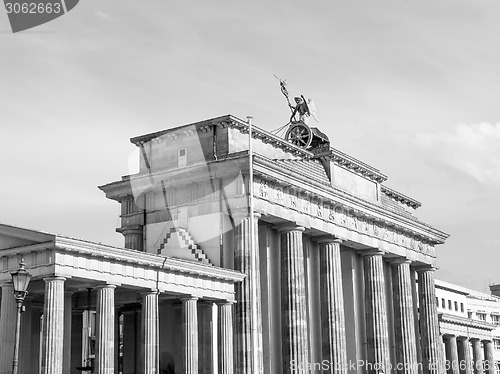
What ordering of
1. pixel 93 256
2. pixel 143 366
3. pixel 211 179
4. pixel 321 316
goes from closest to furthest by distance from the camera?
pixel 93 256 < pixel 143 366 < pixel 211 179 < pixel 321 316

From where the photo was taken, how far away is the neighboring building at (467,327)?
90250mm

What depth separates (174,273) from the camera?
44.3m

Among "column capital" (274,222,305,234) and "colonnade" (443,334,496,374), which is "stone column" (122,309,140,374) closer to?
"column capital" (274,222,305,234)

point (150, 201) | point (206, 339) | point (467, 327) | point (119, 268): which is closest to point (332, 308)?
point (206, 339)

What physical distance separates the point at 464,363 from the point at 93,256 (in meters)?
66.6

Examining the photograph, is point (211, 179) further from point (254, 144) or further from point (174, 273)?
point (174, 273)

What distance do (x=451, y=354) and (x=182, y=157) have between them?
49350mm

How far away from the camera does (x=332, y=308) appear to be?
57.0 metres

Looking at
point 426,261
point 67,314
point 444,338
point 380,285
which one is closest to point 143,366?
point 67,314

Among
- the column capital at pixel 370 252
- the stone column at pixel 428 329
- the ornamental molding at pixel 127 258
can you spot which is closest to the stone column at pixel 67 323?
the ornamental molding at pixel 127 258

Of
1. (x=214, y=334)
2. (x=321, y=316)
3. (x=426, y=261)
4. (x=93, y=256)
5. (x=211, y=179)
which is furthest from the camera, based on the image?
(x=426, y=261)

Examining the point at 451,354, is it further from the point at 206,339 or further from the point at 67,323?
the point at 67,323

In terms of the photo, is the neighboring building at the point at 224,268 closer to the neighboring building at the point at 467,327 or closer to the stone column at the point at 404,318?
the stone column at the point at 404,318

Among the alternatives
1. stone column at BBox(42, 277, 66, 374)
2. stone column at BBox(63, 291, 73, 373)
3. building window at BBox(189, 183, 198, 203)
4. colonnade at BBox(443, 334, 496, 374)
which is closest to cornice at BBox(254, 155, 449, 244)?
building window at BBox(189, 183, 198, 203)
